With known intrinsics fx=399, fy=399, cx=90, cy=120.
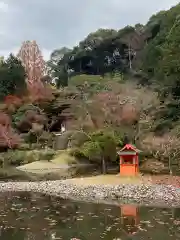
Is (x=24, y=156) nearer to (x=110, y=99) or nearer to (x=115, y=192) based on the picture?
(x=110, y=99)

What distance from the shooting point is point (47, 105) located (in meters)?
41.5

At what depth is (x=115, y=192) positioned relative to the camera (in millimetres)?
17312

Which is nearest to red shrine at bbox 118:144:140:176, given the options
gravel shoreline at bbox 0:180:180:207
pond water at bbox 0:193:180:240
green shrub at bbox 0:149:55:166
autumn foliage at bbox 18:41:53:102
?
gravel shoreline at bbox 0:180:180:207

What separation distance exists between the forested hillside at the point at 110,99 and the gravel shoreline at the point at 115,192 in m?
5.87

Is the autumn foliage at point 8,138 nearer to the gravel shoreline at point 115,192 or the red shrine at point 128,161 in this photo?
the gravel shoreline at point 115,192

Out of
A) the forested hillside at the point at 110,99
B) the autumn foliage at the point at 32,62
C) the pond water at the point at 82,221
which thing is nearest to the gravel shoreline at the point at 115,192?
the pond water at the point at 82,221

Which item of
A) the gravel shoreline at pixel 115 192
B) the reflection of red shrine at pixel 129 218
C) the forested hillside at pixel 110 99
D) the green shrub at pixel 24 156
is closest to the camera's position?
the reflection of red shrine at pixel 129 218

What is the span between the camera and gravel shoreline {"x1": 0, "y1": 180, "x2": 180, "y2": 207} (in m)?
16.0

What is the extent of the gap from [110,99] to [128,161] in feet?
34.5

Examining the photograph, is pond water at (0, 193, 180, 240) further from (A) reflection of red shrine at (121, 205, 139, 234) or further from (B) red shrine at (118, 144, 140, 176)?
(B) red shrine at (118, 144, 140, 176)

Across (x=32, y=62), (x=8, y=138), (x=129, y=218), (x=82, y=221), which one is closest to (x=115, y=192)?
(x=129, y=218)

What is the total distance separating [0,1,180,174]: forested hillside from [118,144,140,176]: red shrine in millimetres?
3048

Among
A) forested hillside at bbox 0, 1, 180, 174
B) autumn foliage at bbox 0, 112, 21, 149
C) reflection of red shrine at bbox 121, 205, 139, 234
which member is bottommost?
reflection of red shrine at bbox 121, 205, 139, 234

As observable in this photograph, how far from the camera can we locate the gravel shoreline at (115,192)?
16.0 metres
